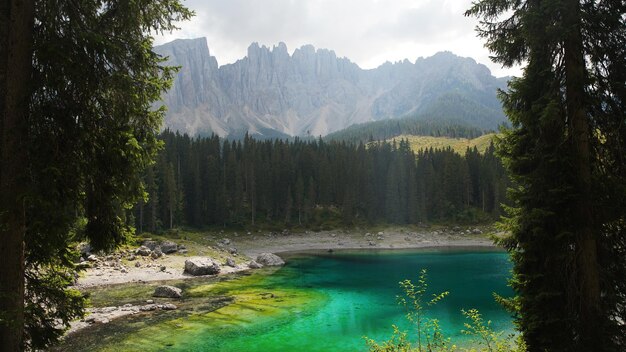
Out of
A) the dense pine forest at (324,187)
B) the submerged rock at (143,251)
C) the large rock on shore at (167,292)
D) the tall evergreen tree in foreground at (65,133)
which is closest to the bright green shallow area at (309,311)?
the large rock on shore at (167,292)

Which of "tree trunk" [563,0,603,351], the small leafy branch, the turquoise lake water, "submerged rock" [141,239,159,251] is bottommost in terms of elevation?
the turquoise lake water

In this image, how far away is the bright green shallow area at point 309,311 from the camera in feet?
72.0

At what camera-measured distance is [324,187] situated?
112 meters

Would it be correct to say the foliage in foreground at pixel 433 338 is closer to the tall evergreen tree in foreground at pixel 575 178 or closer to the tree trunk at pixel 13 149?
the tall evergreen tree in foreground at pixel 575 178

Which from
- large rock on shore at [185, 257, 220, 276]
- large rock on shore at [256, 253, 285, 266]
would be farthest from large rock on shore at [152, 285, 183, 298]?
large rock on shore at [256, 253, 285, 266]

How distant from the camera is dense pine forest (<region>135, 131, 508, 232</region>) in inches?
3969

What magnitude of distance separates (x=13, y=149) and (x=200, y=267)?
132 feet

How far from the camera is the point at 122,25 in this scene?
823cm

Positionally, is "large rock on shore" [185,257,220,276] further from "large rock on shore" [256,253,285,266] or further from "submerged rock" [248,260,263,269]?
"large rock on shore" [256,253,285,266]

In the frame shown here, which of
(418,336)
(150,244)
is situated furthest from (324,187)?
(418,336)

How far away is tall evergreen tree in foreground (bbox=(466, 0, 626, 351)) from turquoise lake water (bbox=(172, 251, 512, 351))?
46.9 ft

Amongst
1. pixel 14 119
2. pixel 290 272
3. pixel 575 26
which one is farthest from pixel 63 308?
pixel 290 272

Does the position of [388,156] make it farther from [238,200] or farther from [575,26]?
[575,26]

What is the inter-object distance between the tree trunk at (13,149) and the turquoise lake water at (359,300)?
15.2 m
